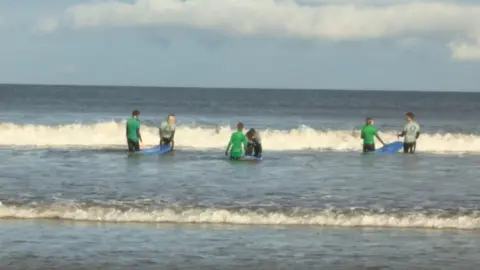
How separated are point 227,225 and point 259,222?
23.5 inches

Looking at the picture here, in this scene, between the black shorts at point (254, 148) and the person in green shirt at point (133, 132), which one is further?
the person in green shirt at point (133, 132)

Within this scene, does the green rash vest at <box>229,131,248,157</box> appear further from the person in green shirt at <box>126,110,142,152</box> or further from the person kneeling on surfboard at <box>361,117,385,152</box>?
the person kneeling on surfboard at <box>361,117,385,152</box>

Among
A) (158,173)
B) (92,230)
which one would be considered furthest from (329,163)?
(92,230)

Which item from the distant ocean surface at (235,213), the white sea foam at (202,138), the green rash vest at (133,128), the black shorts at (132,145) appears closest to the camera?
the distant ocean surface at (235,213)

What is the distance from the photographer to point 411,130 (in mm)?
28344

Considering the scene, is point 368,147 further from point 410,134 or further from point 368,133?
point 410,134

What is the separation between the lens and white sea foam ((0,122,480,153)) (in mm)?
36656

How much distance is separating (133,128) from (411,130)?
9.25 metres

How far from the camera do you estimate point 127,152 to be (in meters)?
28.7

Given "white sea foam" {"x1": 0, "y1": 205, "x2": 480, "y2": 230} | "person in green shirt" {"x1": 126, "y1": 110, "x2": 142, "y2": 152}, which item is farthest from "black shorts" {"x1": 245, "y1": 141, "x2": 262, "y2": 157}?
"white sea foam" {"x1": 0, "y1": 205, "x2": 480, "y2": 230}

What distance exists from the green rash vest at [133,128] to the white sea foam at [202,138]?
7.91 m

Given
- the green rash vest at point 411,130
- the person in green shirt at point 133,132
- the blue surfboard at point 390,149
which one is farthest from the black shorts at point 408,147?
the person in green shirt at point 133,132

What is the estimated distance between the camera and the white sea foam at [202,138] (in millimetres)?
36656

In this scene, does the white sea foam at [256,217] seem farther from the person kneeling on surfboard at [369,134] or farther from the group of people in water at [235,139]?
the person kneeling on surfboard at [369,134]
